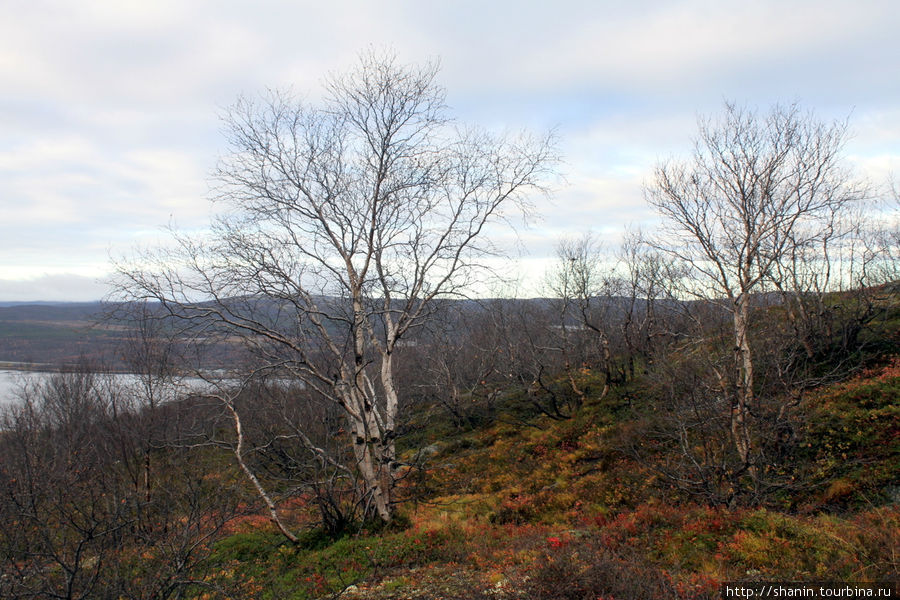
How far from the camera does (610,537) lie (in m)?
7.55

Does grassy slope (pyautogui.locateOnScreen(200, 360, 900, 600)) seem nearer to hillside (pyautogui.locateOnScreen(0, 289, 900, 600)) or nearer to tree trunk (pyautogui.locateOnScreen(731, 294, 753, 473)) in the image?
hillside (pyautogui.locateOnScreen(0, 289, 900, 600))

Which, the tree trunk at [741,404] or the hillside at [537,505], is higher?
the tree trunk at [741,404]

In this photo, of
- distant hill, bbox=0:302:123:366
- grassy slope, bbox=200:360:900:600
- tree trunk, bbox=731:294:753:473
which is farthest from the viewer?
distant hill, bbox=0:302:123:366

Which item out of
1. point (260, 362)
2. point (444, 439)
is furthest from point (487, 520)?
point (444, 439)

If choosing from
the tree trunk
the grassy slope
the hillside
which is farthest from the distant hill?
the tree trunk

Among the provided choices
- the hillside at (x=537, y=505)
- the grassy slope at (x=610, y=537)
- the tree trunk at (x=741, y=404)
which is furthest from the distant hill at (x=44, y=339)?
the tree trunk at (x=741, y=404)

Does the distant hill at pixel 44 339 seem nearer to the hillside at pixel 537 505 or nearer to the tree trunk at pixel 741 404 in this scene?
the hillside at pixel 537 505

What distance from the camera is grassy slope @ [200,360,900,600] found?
18.6ft

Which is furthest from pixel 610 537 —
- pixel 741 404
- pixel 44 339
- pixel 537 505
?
pixel 44 339

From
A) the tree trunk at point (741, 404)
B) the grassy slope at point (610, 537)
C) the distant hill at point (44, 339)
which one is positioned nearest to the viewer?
the grassy slope at point (610, 537)

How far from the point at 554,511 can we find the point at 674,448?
4804 mm

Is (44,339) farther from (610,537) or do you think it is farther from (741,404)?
(741,404)

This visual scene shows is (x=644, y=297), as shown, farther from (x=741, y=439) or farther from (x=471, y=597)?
(x=471, y=597)

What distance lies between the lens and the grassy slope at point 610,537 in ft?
18.6
